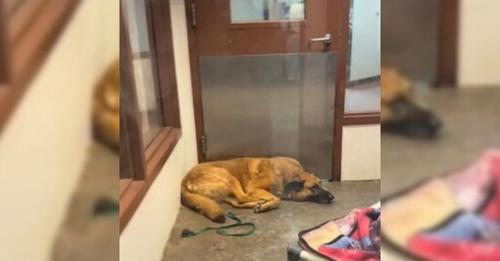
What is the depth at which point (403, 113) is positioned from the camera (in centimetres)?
41

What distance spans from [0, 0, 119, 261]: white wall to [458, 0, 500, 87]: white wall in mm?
274

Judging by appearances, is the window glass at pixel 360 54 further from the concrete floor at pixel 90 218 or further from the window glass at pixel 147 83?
the concrete floor at pixel 90 218

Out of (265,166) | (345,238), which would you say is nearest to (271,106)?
(265,166)

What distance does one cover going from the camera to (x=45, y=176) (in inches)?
15.5

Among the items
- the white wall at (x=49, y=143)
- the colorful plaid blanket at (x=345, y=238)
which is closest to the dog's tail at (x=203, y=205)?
the colorful plaid blanket at (x=345, y=238)

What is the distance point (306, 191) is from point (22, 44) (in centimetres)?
202

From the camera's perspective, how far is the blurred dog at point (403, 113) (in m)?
0.40

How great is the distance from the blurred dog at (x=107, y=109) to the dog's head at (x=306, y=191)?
1810 millimetres

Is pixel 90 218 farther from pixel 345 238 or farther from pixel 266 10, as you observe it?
pixel 266 10

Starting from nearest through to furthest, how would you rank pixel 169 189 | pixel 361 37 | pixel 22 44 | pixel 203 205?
pixel 22 44
pixel 169 189
pixel 203 205
pixel 361 37

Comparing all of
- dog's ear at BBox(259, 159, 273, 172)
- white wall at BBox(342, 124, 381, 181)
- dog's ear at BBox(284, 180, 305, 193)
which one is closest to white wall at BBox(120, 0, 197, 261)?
dog's ear at BBox(259, 159, 273, 172)

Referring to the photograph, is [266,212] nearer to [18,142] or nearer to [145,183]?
[145,183]

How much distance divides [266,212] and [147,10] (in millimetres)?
918

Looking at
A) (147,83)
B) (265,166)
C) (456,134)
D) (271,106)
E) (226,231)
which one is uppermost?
(456,134)
